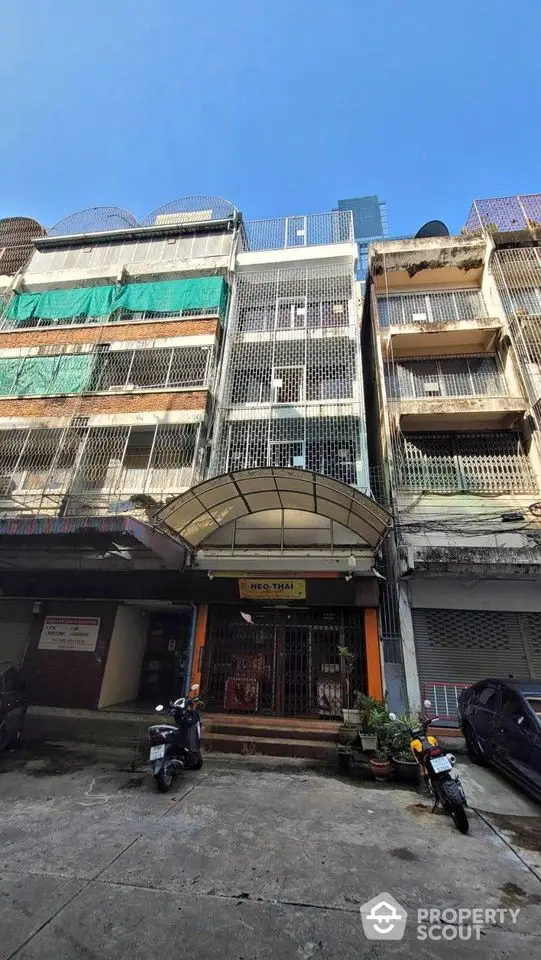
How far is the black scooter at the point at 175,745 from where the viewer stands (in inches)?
208

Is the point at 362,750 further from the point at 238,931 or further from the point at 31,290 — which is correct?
the point at 31,290

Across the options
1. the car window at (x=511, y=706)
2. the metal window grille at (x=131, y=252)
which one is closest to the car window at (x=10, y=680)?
the car window at (x=511, y=706)

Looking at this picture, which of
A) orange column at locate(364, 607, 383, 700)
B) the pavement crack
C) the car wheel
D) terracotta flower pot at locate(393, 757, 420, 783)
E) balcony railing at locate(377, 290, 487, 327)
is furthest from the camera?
balcony railing at locate(377, 290, 487, 327)

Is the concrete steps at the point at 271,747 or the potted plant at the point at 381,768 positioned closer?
the potted plant at the point at 381,768

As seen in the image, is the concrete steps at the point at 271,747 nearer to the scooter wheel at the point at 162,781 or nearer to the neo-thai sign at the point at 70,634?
the scooter wheel at the point at 162,781

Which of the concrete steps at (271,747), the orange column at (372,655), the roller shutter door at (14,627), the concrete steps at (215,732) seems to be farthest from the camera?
the roller shutter door at (14,627)

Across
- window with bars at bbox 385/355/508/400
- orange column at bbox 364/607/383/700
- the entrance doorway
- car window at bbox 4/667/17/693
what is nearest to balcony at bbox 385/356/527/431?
window with bars at bbox 385/355/508/400

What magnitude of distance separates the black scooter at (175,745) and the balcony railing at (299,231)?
50.4ft

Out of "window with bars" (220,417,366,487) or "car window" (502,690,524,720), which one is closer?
"car window" (502,690,524,720)

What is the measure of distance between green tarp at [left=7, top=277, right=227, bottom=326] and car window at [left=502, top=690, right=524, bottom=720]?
13.0m

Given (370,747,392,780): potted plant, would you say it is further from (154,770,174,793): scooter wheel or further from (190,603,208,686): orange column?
(190,603,208,686): orange column

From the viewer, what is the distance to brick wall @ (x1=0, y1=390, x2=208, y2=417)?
11.7 meters

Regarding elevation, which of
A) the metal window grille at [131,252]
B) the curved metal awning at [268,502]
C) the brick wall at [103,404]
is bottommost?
the curved metal awning at [268,502]

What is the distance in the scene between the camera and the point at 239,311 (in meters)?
14.2
